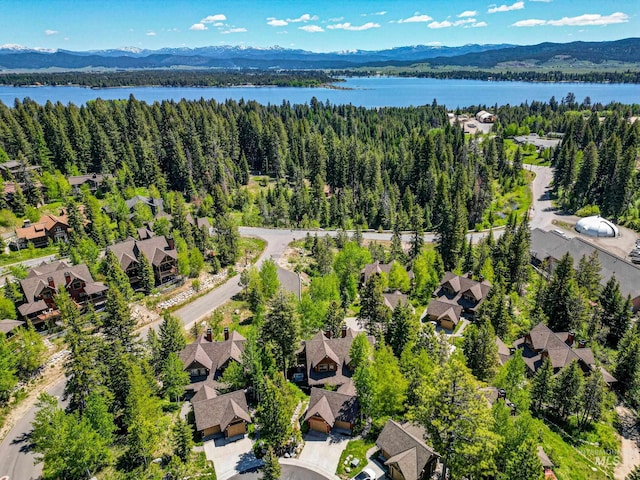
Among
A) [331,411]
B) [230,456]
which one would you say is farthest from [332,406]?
[230,456]

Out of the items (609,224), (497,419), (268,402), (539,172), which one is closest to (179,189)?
(268,402)

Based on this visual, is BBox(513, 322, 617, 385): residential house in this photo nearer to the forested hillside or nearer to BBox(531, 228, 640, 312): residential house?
BBox(531, 228, 640, 312): residential house

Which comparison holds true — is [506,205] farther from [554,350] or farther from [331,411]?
[331,411]

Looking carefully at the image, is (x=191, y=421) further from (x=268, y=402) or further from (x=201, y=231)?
(x=201, y=231)

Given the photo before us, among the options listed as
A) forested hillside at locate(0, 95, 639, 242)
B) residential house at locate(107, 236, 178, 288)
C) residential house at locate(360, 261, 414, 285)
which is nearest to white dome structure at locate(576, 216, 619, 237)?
forested hillside at locate(0, 95, 639, 242)

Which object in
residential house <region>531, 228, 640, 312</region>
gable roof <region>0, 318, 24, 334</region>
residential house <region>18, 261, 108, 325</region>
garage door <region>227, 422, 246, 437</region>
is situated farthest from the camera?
residential house <region>531, 228, 640, 312</region>

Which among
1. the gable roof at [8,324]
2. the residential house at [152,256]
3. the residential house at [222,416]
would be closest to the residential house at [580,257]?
the residential house at [222,416]
